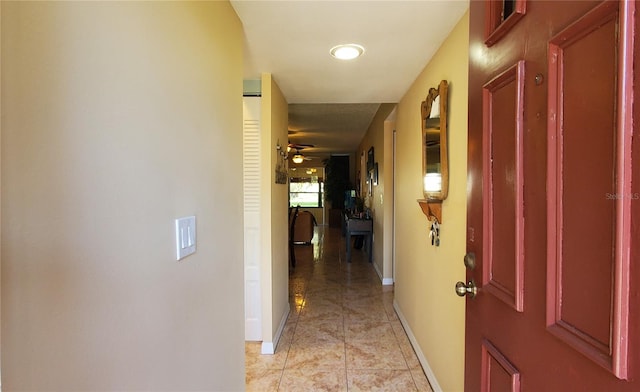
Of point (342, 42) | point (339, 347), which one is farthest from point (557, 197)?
point (339, 347)

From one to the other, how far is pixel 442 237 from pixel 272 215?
126 centimetres

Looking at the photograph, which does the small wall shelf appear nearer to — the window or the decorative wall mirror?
the decorative wall mirror

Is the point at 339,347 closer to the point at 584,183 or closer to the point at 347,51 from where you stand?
the point at 347,51

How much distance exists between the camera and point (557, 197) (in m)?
0.65

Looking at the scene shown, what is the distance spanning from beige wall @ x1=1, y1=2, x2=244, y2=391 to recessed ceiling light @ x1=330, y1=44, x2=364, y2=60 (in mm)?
865

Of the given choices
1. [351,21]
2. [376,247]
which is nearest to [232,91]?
[351,21]

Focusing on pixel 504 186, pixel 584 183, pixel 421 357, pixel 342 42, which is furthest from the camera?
pixel 421 357

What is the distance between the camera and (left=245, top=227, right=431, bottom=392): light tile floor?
2096 mm

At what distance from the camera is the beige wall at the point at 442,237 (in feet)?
5.23

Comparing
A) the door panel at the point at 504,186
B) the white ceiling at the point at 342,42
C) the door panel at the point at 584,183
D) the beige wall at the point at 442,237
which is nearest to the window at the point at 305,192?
the white ceiling at the point at 342,42

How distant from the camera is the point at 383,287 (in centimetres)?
407

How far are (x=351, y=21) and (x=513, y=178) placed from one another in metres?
1.19

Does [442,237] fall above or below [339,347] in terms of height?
above

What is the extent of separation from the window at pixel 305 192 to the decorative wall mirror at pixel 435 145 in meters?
9.29
